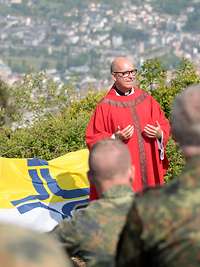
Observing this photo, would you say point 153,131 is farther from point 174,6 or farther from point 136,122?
point 174,6

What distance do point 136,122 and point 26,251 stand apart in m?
4.40

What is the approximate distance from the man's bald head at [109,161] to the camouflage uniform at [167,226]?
0.63 meters

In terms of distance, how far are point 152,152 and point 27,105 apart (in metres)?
15.1

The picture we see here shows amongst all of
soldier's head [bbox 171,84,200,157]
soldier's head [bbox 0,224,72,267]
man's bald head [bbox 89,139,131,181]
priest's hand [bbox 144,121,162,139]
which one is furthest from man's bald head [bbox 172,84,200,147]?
priest's hand [bbox 144,121,162,139]

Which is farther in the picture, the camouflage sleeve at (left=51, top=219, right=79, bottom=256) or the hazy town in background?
the hazy town in background

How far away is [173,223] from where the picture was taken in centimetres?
234

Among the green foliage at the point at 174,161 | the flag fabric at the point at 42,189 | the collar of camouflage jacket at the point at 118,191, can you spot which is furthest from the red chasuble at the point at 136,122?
the collar of camouflage jacket at the point at 118,191

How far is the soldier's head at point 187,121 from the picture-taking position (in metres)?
2.66

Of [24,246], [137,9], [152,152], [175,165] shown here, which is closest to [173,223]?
[24,246]

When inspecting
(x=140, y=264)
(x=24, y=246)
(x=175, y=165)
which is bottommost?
(x=175, y=165)

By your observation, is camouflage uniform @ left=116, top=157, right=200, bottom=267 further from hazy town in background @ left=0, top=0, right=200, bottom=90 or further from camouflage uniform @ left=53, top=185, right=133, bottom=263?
hazy town in background @ left=0, top=0, right=200, bottom=90

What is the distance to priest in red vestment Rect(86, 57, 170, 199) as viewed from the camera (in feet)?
19.9

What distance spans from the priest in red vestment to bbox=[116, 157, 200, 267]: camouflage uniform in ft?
11.8

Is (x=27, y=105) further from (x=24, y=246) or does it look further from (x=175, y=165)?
(x=24, y=246)
